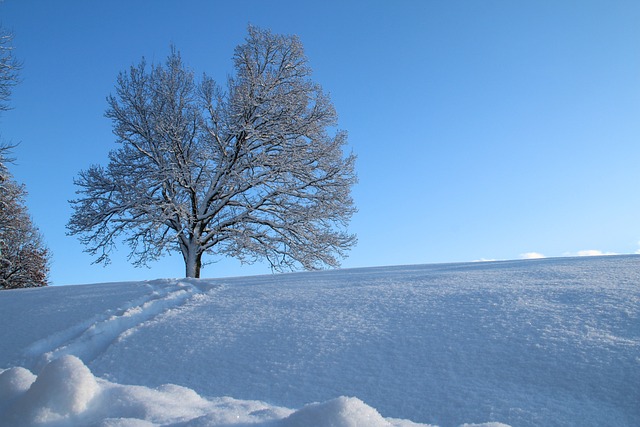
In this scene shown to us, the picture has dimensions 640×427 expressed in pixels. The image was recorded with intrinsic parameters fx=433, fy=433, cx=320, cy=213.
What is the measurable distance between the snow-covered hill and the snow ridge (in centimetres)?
2

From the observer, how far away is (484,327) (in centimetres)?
301

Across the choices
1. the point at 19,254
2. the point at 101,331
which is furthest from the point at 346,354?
the point at 19,254

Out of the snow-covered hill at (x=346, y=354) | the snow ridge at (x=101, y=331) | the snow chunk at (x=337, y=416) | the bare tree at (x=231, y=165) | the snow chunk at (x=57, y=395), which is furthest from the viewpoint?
the bare tree at (x=231, y=165)

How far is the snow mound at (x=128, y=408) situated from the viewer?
1584mm

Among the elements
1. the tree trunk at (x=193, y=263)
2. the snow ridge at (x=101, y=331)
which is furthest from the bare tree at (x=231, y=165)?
the snow ridge at (x=101, y=331)

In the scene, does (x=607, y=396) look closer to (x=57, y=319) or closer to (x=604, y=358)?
(x=604, y=358)

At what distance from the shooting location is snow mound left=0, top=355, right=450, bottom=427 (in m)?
1.58

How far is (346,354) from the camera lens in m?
2.84

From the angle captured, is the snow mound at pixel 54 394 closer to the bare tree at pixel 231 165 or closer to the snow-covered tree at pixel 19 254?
the bare tree at pixel 231 165

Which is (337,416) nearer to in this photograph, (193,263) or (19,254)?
(193,263)

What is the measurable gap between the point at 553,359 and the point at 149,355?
2772mm

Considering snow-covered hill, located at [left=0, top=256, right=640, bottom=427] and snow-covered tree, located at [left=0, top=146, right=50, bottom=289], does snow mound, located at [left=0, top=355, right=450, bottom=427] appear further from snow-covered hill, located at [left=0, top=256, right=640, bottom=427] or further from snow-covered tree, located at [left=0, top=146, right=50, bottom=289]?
snow-covered tree, located at [left=0, top=146, right=50, bottom=289]

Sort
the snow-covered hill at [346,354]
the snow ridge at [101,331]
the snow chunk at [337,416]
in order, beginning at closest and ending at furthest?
the snow chunk at [337,416] → the snow-covered hill at [346,354] → the snow ridge at [101,331]

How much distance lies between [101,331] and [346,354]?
7.87ft
